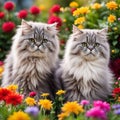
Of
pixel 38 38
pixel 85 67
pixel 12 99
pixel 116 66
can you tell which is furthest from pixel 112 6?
pixel 12 99

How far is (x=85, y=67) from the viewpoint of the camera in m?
6.06

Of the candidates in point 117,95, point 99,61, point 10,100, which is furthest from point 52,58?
point 10,100

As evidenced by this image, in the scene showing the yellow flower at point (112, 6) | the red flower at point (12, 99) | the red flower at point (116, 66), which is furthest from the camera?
the yellow flower at point (112, 6)

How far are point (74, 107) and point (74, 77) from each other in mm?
1912

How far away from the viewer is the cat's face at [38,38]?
6004 millimetres

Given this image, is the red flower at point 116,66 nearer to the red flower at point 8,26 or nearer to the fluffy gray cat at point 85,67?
the fluffy gray cat at point 85,67

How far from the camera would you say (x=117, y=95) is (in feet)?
18.8

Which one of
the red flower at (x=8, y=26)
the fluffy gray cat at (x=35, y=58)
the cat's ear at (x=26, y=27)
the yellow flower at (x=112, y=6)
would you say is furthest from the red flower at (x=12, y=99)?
the red flower at (x=8, y=26)

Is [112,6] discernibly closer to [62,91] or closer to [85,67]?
[85,67]

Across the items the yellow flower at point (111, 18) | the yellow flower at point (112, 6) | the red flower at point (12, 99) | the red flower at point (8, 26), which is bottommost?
the red flower at point (12, 99)

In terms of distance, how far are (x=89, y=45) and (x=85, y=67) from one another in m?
0.32

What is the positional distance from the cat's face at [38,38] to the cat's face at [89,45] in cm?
32

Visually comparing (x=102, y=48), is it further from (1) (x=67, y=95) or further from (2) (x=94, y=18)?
(2) (x=94, y=18)

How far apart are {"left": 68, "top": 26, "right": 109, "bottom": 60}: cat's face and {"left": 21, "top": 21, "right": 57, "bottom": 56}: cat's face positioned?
32 centimetres
